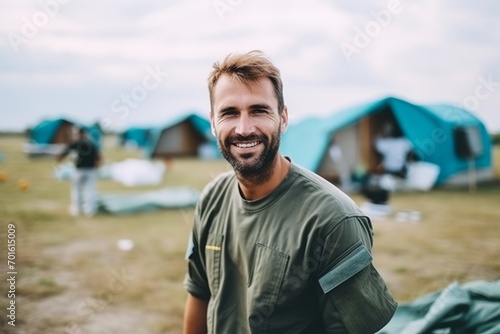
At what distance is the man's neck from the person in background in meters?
7.22

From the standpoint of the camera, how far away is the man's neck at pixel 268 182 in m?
1.79

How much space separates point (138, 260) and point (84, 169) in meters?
3.37

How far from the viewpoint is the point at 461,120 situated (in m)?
12.3

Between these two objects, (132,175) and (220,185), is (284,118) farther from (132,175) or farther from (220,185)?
(132,175)

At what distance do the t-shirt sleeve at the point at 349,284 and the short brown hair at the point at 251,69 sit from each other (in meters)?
0.58

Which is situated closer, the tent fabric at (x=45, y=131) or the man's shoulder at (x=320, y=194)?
the man's shoulder at (x=320, y=194)

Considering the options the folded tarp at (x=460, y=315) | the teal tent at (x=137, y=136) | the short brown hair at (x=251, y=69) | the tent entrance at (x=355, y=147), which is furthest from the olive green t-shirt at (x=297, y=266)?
the teal tent at (x=137, y=136)

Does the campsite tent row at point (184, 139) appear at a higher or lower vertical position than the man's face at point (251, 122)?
lower

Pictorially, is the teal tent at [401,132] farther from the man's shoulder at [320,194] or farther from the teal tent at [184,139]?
the teal tent at [184,139]

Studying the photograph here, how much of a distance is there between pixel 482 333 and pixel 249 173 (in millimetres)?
2165

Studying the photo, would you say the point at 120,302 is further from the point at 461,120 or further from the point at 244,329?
the point at 461,120

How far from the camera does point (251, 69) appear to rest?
174 cm

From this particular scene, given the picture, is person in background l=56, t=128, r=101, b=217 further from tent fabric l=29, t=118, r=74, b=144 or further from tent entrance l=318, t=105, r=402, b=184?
tent fabric l=29, t=118, r=74, b=144

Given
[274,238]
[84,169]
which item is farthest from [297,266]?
[84,169]
